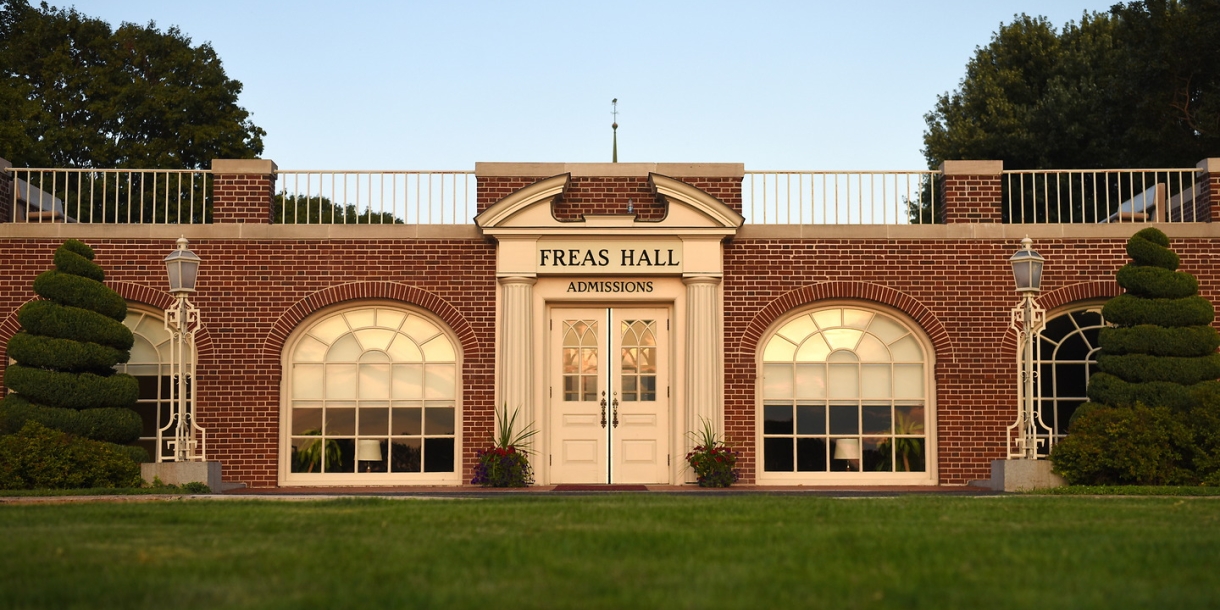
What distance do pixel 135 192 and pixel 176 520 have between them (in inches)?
1059

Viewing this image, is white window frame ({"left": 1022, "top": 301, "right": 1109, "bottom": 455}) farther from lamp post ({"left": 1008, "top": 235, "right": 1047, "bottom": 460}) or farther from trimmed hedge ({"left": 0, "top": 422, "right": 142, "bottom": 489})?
trimmed hedge ({"left": 0, "top": 422, "right": 142, "bottom": 489})

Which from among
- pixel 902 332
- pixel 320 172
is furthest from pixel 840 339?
pixel 320 172

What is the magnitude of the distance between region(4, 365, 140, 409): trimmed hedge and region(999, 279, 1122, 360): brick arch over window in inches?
435

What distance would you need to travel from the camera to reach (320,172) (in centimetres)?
1795

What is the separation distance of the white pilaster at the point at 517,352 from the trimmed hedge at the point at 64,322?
4.70m

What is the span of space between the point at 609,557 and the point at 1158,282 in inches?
434

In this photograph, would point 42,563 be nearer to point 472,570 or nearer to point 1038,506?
point 472,570

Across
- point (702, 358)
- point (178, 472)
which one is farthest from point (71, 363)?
point (702, 358)

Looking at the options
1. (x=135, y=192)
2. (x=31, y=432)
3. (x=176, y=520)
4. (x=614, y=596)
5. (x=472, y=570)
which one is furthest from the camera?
(x=135, y=192)

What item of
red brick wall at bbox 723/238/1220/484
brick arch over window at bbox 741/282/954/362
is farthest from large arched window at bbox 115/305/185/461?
brick arch over window at bbox 741/282/954/362

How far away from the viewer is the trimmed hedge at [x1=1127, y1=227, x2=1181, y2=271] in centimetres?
1628

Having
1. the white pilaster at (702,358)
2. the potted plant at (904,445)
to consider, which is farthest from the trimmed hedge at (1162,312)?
the white pilaster at (702,358)

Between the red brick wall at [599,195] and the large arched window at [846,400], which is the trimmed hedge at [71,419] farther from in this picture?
the large arched window at [846,400]

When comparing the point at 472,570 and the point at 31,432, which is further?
the point at 31,432
